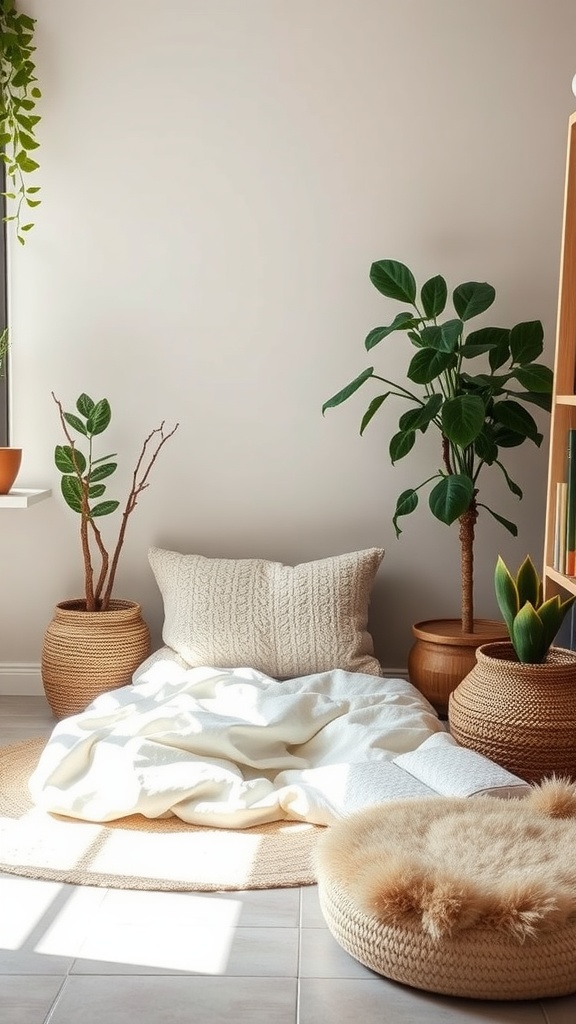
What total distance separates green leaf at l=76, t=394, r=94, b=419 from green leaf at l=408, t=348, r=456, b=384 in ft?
3.24

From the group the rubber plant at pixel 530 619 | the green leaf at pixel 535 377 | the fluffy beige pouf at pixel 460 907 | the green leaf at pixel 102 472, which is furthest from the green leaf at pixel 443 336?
the fluffy beige pouf at pixel 460 907

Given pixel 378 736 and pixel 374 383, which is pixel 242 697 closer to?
pixel 378 736

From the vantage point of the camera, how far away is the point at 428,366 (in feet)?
10.5

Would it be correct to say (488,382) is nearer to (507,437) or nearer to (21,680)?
(507,437)

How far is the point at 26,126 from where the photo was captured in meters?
3.47

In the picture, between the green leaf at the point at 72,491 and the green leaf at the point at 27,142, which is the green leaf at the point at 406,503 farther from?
the green leaf at the point at 27,142

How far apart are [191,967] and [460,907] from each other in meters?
0.47

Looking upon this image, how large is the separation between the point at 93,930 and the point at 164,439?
1.84 metres

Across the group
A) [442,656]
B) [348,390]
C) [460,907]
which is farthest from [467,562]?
[460,907]

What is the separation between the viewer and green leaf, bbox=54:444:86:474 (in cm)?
348

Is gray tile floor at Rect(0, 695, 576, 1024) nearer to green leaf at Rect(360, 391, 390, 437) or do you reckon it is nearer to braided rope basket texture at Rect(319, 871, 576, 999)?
braided rope basket texture at Rect(319, 871, 576, 999)

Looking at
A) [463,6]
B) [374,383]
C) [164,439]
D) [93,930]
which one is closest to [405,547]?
[374,383]

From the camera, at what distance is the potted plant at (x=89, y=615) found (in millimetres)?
3377

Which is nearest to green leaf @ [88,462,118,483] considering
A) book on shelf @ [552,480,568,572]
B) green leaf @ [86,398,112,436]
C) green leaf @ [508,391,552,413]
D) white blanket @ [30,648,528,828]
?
green leaf @ [86,398,112,436]
